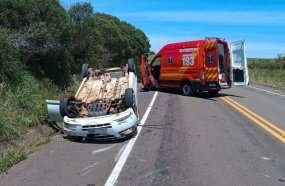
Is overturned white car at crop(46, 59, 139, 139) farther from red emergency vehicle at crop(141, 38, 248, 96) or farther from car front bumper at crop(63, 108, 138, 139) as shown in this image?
red emergency vehicle at crop(141, 38, 248, 96)

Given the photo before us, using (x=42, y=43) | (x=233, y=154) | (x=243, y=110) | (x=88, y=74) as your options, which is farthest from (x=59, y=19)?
(x=233, y=154)

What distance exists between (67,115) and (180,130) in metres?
2.86

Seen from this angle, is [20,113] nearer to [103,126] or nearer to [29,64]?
[103,126]

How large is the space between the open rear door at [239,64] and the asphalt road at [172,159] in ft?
30.1

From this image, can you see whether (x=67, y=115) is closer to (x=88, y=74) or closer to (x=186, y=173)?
(x=88, y=74)

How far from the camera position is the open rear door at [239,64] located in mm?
22297

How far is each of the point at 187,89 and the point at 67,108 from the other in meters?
12.3

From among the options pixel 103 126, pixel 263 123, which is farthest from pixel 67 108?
pixel 263 123

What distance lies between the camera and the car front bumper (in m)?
10.2

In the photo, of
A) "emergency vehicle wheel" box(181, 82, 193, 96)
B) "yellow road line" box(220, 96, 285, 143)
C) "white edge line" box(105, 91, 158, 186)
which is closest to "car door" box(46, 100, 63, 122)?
"white edge line" box(105, 91, 158, 186)

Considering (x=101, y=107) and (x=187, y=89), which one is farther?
(x=187, y=89)

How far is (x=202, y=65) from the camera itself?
840 inches

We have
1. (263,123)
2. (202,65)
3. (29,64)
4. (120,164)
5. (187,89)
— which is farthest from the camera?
(187,89)

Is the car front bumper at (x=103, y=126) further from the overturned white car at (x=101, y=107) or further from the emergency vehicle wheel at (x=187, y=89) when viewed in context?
the emergency vehicle wheel at (x=187, y=89)
